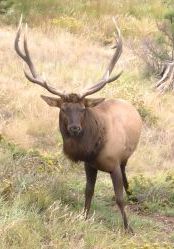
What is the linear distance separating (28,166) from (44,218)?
182 centimetres

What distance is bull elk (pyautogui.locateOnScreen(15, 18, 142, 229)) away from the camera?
20.9 feet

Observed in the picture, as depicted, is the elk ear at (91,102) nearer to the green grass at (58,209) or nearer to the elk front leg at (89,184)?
the elk front leg at (89,184)

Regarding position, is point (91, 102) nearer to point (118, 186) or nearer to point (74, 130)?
point (74, 130)

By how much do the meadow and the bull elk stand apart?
509mm

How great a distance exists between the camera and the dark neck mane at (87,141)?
6.48m

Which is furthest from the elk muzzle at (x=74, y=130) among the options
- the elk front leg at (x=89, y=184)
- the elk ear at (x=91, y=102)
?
the elk front leg at (x=89, y=184)

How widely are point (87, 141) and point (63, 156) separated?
2.17 m

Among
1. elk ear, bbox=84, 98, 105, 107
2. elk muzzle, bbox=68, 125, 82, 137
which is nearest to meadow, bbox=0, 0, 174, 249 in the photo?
elk muzzle, bbox=68, 125, 82, 137

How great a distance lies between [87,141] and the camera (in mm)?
6562

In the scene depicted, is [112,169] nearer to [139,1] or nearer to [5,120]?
[5,120]

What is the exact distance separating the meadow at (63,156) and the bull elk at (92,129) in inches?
20.0

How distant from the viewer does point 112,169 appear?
265 inches

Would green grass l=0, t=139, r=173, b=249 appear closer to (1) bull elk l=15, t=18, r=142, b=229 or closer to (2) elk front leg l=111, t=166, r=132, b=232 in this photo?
(2) elk front leg l=111, t=166, r=132, b=232

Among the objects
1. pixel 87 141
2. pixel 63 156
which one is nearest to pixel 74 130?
pixel 87 141
